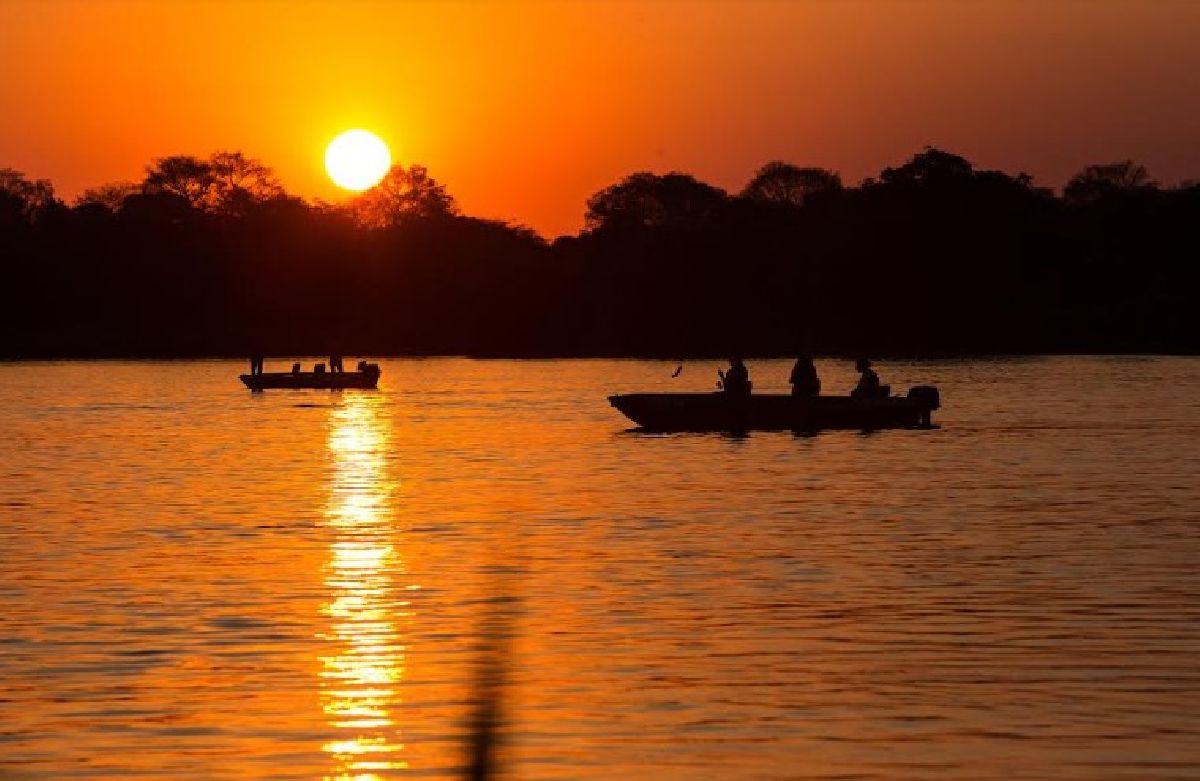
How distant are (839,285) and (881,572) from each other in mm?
135389

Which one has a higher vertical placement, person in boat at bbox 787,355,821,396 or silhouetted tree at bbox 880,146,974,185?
silhouetted tree at bbox 880,146,974,185

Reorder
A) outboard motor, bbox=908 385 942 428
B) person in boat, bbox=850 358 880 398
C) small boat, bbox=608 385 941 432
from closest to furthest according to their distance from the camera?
small boat, bbox=608 385 941 432, person in boat, bbox=850 358 880 398, outboard motor, bbox=908 385 942 428

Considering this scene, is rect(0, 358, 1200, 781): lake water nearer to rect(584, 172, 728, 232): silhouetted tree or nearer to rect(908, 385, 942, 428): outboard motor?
rect(908, 385, 942, 428): outboard motor

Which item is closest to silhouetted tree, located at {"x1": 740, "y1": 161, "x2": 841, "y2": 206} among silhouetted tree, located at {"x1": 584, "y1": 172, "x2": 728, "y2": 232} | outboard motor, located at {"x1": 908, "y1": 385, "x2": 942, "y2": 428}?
silhouetted tree, located at {"x1": 584, "y1": 172, "x2": 728, "y2": 232}

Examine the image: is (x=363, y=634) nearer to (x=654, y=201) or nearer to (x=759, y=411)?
(x=759, y=411)

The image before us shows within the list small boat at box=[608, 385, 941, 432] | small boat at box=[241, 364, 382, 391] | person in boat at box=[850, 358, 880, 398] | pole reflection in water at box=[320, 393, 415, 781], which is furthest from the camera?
small boat at box=[241, 364, 382, 391]

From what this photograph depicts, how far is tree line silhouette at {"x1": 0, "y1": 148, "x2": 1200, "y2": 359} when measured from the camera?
16138 cm

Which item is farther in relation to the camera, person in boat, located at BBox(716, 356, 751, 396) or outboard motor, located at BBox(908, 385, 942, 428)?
outboard motor, located at BBox(908, 385, 942, 428)

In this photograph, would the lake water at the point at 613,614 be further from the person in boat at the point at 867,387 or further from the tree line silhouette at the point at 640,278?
the tree line silhouette at the point at 640,278

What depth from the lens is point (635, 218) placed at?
193875 millimetres

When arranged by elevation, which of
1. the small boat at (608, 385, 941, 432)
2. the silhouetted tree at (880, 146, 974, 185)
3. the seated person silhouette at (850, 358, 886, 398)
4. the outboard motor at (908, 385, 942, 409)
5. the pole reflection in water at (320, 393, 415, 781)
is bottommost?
the pole reflection in water at (320, 393, 415, 781)

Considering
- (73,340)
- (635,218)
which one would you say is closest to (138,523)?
(73,340)

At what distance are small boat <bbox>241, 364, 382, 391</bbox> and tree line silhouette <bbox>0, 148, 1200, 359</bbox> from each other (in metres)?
68.2

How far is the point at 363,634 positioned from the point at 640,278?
148 metres
